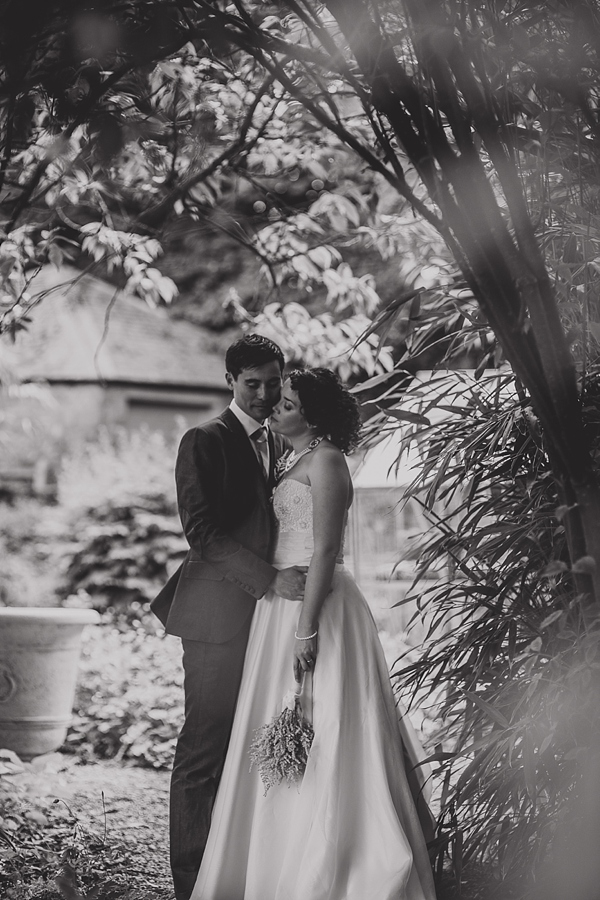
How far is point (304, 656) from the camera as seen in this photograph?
3.12m

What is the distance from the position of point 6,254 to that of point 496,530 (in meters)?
2.53

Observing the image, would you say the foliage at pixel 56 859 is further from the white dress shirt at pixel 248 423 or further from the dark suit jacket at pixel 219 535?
the white dress shirt at pixel 248 423

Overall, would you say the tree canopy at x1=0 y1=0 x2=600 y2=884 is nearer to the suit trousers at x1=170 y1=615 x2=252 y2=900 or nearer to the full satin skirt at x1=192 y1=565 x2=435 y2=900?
the full satin skirt at x1=192 y1=565 x2=435 y2=900

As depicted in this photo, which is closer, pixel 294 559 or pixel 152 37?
pixel 152 37

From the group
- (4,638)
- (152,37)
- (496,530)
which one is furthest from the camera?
(4,638)

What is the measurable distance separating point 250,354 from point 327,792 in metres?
1.54

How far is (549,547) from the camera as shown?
2.91 metres

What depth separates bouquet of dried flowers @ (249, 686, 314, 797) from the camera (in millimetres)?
2977

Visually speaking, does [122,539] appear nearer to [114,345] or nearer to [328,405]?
[328,405]

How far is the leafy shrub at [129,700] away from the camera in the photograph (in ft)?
19.7

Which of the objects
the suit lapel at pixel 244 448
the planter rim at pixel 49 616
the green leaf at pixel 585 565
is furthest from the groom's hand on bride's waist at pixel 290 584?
the planter rim at pixel 49 616

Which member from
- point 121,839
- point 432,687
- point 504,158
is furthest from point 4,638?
point 504,158

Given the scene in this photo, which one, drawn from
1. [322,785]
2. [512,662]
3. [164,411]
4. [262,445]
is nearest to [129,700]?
[262,445]

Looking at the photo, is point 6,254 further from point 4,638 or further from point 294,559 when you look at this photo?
point 4,638
